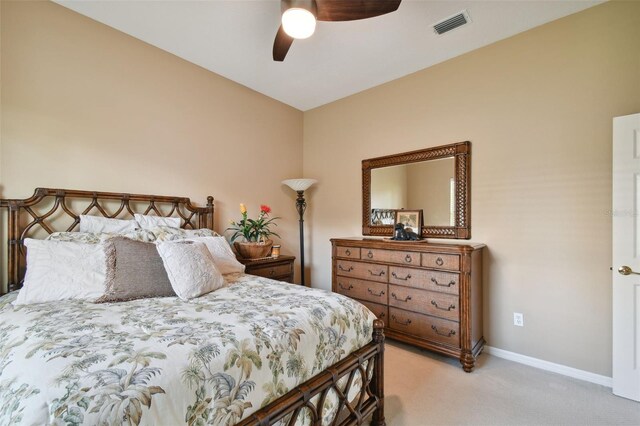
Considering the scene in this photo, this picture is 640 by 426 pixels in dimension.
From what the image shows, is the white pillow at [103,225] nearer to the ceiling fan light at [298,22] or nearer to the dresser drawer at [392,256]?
the ceiling fan light at [298,22]

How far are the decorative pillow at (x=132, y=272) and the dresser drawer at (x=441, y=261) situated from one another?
6.52 feet

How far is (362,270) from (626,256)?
196cm

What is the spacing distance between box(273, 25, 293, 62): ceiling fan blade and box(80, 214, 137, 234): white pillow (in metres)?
1.74

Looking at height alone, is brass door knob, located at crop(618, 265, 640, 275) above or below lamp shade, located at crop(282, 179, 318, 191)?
below

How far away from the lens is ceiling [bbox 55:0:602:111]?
2.20 meters

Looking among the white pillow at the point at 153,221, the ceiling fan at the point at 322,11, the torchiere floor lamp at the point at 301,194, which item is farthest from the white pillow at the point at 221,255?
the ceiling fan at the point at 322,11

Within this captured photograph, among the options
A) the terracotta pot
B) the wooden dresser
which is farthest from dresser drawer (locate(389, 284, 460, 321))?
the terracotta pot

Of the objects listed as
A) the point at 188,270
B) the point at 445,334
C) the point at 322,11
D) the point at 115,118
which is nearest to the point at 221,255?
the point at 188,270

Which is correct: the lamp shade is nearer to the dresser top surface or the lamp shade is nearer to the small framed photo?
the dresser top surface

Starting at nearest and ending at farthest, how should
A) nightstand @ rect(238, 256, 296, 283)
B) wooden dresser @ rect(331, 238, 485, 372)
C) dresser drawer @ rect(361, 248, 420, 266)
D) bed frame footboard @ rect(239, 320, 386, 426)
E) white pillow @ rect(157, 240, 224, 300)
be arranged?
bed frame footboard @ rect(239, 320, 386, 426) < white pillow @ rect(157, 240, 224, 300) < wooden dresser @ rect(331, 238, 485, 372) < dresser drawer @ rect(361, 248, 420, 266) < nightstand @ rect(238, 256, 296, 283)

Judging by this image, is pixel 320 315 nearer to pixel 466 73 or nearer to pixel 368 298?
pixel 368 298

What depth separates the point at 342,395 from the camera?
1.44 meters

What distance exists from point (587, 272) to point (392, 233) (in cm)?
162

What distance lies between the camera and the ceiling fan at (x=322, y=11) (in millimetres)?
1706
